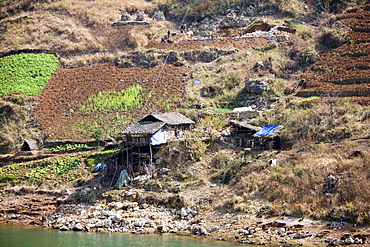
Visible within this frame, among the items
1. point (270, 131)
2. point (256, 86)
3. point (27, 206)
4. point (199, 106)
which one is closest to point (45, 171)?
point (27, 206)

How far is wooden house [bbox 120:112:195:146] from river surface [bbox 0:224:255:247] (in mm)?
8746

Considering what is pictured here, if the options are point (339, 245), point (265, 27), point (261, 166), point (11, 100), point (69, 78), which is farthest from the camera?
point (265, 27)

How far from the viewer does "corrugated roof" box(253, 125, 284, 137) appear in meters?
31.2

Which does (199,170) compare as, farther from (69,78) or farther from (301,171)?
(69,78)

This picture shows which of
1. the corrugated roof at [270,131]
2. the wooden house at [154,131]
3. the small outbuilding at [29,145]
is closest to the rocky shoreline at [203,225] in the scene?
the wooden house at [154,131]

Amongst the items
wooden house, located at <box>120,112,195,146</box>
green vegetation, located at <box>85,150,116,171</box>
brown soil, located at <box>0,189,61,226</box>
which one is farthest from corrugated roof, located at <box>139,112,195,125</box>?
brown soil, located at <box>0,189,61,226</box>

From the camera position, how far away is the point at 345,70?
3888 cm

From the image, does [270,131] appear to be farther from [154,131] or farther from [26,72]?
[26,72]

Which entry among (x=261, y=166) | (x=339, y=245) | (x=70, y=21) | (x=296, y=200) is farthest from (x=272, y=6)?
(x=339, y=245)

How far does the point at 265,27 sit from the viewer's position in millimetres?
54312

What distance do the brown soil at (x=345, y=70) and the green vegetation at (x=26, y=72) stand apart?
29.6m

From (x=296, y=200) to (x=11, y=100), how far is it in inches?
1339

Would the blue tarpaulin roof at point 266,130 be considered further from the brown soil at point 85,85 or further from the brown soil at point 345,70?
the brown soil at point 85,85

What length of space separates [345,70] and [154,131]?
19.2m
